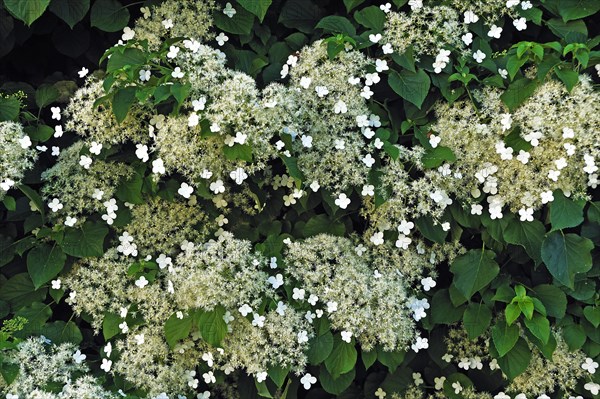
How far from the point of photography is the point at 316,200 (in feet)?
11.1

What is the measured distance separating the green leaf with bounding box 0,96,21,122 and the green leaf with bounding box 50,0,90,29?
45 cm

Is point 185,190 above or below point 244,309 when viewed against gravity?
above

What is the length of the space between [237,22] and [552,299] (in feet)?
6.38

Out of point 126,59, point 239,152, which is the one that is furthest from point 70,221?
point 239,152

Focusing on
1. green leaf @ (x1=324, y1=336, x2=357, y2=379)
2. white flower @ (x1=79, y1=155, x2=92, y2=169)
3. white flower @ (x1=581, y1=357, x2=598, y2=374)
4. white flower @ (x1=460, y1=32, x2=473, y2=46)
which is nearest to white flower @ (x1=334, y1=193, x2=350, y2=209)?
green leaf @ (x1=324, y1=336, x2=357, y2=379)

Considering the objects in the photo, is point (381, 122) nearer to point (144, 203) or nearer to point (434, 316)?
point (434, 316)

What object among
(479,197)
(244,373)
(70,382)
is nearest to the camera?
(70,382)

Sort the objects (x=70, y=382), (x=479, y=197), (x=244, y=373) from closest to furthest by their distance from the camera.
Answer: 1. (x=70, y=382)
2. (x=479, y=197)
3. (x=244, y=373)

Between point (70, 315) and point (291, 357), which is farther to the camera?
point (70, 315)

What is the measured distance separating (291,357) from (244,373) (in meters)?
0.44

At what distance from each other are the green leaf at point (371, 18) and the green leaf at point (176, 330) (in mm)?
1553

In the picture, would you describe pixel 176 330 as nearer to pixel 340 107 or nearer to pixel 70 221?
pixel 70 221

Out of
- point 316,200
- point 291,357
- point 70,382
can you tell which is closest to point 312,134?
point 316,200

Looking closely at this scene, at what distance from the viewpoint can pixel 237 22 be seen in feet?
11.2
